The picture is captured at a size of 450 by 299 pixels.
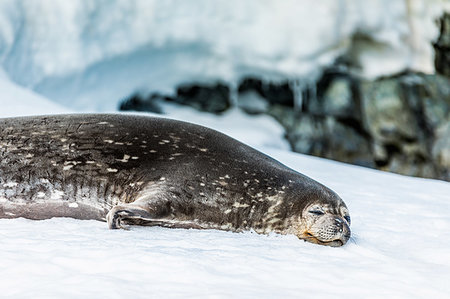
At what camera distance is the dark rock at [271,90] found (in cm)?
796

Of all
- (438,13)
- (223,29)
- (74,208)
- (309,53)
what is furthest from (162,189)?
(438,13)

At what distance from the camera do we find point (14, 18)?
4.96 meters

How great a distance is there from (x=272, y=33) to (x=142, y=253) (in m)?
6.28

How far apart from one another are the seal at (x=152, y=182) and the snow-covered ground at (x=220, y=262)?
0.33ft

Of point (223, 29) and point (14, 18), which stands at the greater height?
point (223, 29)

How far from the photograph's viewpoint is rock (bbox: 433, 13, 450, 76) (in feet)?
26.7

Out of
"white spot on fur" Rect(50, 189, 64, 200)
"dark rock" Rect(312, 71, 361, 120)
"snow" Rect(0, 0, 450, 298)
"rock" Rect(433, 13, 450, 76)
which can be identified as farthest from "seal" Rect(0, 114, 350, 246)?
"rock" Rect(433, 13, 450, 76)

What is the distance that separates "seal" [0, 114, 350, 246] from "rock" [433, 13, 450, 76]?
6721mm

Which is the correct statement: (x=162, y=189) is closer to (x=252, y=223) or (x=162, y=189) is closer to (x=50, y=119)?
(x=252, y=223)

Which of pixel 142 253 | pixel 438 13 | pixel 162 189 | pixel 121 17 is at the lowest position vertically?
pixel 142 253

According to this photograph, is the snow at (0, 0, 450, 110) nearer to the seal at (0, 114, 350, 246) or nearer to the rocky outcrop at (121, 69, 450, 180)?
the rocky outcrop at (121, 69, 450, 180)

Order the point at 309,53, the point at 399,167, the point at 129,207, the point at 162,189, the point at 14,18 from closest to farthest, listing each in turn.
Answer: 1. the point at 129,207
2. the point at 162,189
3. the point at 14,18
4. the point at 309,53
5. the point at 399,167

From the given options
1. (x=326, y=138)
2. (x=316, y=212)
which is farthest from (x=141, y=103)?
(x=316, y=212)

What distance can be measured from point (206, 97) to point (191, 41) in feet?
3.49
